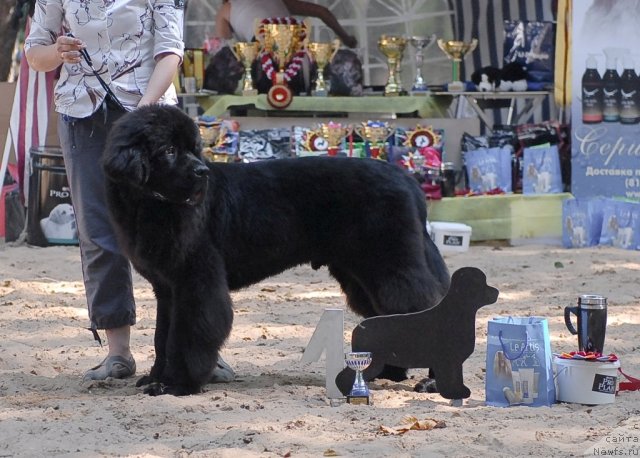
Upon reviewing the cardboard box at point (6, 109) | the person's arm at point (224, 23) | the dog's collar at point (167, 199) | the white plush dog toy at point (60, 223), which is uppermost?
the person's arm at point (224, 23)

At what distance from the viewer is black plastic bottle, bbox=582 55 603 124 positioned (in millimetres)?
8906

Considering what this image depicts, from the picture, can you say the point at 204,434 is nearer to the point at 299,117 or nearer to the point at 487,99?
the point at 299,117

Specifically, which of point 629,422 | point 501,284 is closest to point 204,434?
point 629,422

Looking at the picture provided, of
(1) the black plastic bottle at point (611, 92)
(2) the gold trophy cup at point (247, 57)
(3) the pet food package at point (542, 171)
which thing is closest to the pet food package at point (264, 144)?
(2) the gold trophy cup at point (247, 57)

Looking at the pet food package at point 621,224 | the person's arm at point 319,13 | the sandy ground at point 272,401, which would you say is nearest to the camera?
the sandy ground at point 272,401

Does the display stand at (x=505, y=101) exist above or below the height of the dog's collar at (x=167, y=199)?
above

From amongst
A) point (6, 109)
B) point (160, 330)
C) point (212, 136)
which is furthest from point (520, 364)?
point (6, 109)

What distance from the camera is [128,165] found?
4082 millimetres

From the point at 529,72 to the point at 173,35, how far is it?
5929 mm

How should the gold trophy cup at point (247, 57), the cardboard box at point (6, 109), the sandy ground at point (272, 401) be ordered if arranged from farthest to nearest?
1. the gold trophy cup at point (247, 57)
2. the cardboard box at point (6, 109)
3. the sandy ground at point (272, 401)

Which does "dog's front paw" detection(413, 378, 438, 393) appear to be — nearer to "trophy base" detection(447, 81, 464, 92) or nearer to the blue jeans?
the blue jeans

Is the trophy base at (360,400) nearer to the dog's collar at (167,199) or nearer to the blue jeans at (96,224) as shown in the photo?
the dog's collar at (167,199)

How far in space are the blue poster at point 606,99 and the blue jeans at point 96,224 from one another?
514 centimetres

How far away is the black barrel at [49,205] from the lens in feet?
28.8
